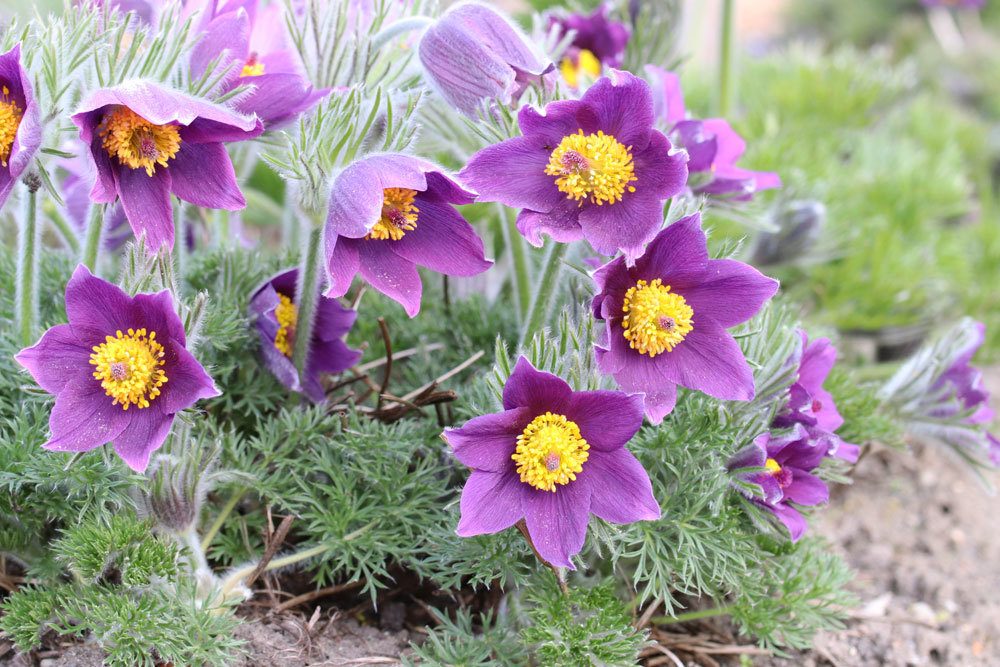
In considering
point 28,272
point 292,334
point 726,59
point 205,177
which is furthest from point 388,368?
point 726,59

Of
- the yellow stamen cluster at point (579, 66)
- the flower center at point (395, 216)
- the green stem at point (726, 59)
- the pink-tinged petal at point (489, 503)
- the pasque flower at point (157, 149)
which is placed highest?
the pasque flower at point (157, 149)

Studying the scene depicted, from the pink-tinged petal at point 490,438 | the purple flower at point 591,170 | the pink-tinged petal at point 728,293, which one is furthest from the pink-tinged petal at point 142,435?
the pink-tinged petal at point 728,293

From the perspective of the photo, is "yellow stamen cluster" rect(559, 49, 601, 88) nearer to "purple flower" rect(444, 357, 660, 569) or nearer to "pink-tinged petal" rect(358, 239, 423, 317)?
"pink-tinged petal" rect(358, 239, 423, 317)

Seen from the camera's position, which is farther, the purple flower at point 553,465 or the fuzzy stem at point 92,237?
the fuzzy stem at point 92,237

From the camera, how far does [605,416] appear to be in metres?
1.02

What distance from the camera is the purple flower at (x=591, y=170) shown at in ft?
3.44

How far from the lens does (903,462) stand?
1.96 meters

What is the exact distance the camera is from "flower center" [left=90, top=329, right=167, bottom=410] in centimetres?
100

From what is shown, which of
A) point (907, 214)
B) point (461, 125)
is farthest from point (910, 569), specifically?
point (461, 125)

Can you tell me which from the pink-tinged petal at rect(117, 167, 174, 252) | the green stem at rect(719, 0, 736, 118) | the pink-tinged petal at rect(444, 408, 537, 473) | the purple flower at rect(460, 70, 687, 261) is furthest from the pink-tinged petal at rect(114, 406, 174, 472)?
the green stem at rect(719, 0, 736, 118)

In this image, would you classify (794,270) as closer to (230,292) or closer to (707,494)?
(707,494)

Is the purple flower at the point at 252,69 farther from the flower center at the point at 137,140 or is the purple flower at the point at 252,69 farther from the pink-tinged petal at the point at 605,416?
the pink-tinged petal at the point at 605,416

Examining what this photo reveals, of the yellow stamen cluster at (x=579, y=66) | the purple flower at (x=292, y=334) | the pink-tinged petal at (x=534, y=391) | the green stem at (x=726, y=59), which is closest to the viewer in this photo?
the pink-tinged petal at (x=534, y=391)

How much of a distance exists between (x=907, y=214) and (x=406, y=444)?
4.85 feet
